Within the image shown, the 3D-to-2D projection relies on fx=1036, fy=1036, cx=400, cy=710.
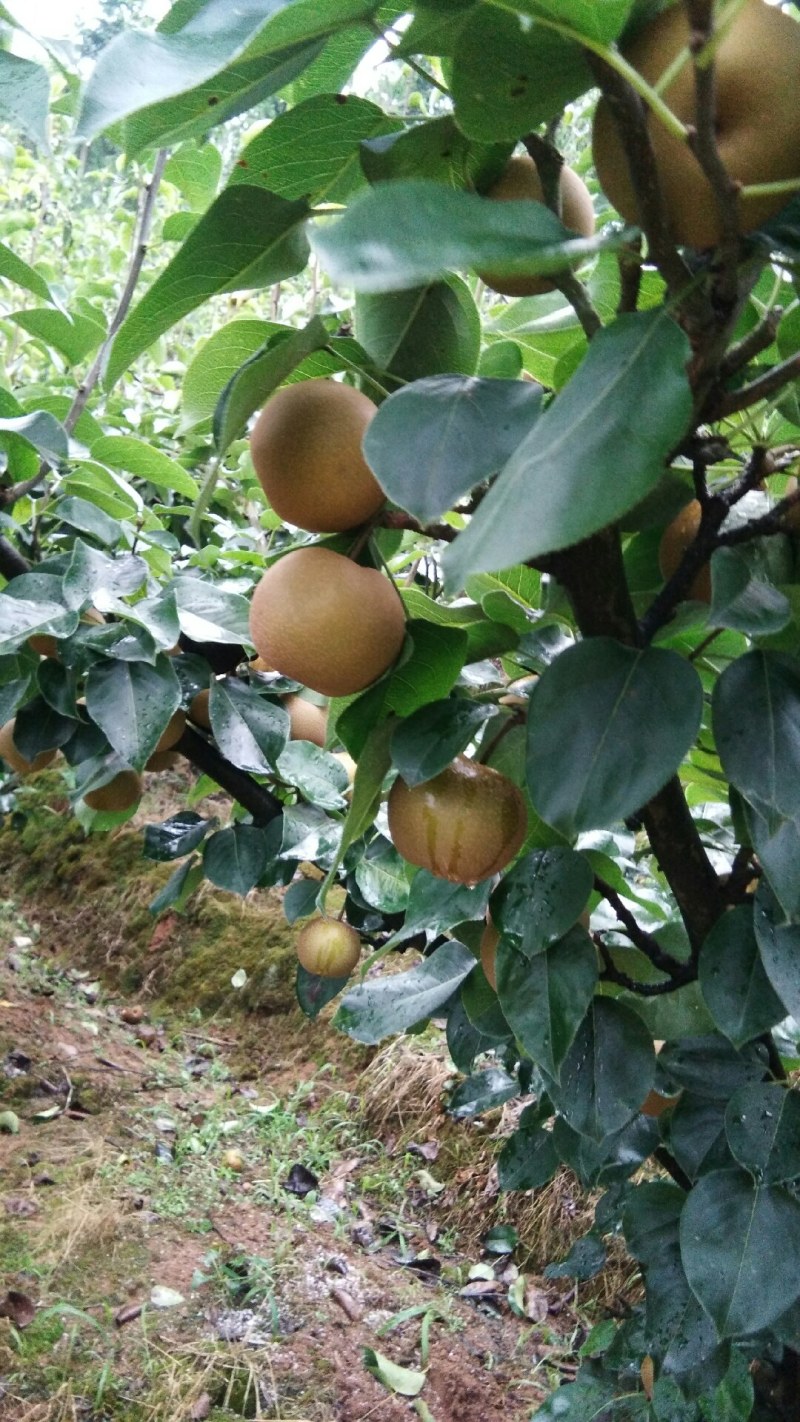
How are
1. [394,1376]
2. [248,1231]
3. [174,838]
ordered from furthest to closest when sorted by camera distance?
[248,1231] < [394,1376] < [174,838]

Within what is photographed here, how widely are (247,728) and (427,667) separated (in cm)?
41

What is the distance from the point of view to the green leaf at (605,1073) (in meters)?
0.48

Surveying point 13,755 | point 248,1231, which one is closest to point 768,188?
point 13,755

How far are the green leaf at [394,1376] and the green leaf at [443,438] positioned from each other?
1.37 m

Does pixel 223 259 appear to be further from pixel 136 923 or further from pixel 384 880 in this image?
pixel 136 923

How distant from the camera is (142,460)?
829mm

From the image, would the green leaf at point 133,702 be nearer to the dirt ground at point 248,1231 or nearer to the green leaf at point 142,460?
the green leaf at point 142,460

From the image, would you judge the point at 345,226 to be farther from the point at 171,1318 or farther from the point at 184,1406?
the point at 171,1318

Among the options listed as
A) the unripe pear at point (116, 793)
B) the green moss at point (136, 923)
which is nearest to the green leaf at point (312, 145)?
the unripe pear at point (116, 793)

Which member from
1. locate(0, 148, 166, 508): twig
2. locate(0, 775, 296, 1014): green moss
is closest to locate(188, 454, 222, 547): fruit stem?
locate(0, 148, 166, 508): twig

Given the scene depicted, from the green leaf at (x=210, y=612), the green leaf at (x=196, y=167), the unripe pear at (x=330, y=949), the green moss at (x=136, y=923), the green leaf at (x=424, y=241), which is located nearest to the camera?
the green leaf at (x=424, y=241)

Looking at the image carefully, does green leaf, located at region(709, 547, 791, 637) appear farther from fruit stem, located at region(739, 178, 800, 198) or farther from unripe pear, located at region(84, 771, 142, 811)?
unripe pear, located at region(84, 771, 142, 811)

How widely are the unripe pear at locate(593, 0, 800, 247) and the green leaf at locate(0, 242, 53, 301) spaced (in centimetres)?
40

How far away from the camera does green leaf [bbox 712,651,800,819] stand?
336 millimetres
